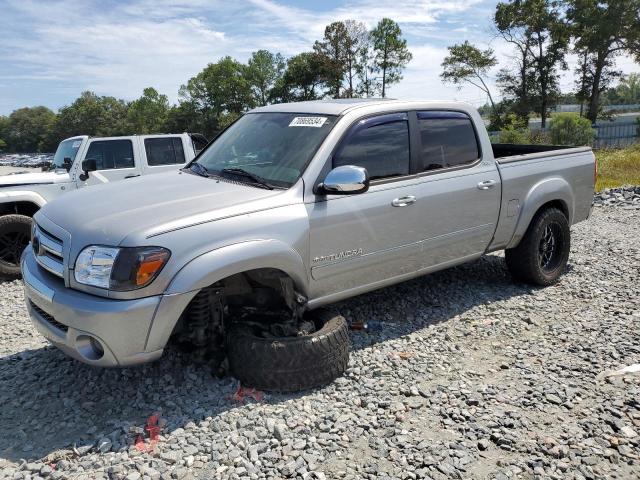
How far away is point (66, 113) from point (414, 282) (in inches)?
4177

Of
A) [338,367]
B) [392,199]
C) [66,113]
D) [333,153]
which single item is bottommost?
[338,367]

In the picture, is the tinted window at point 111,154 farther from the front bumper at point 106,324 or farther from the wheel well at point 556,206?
the wheel well at point 556,206

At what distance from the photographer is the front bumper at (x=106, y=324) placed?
9.59 ft

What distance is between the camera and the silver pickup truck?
3.01m

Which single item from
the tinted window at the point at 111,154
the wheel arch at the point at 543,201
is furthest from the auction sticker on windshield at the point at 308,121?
the tinted window at the point at 111,154

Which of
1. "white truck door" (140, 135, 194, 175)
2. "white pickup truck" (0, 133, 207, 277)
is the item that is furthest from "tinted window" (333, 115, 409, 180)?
"white truck door" (140, 135, 194, 175)

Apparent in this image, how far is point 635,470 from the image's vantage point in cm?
280

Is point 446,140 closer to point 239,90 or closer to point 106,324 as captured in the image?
point 106,324

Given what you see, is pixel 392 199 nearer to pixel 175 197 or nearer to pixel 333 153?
pixel 333 153

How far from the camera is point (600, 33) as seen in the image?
36.1 metres

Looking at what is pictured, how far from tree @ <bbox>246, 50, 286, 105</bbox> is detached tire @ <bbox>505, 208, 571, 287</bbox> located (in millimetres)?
61920

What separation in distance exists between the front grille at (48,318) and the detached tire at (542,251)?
4.20 meters

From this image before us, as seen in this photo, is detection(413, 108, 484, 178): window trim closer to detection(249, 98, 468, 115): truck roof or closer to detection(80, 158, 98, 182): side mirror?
detection(249, 98, 468, 115): truck roof

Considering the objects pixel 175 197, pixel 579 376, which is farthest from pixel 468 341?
pixel 175 197
